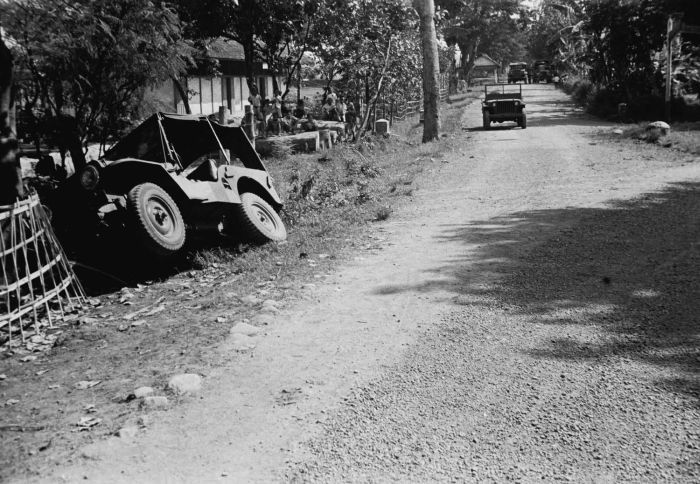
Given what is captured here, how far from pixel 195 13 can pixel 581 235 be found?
1398cm

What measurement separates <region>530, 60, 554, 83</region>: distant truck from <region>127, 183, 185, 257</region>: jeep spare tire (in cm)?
6647

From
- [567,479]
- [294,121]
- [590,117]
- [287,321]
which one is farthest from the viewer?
[590,117]

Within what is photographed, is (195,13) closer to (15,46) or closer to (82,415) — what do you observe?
(15,46)

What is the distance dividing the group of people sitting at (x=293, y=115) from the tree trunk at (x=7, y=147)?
14272 mm

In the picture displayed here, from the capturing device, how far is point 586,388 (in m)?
4.89

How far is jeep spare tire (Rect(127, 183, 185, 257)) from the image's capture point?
24.7ft

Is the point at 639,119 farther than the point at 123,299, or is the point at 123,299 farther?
the point at 639,119

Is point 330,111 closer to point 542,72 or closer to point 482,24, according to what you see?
point 482,24

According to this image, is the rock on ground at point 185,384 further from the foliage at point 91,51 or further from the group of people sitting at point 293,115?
the group of people sitting at point 293,115

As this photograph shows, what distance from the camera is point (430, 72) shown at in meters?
22.0

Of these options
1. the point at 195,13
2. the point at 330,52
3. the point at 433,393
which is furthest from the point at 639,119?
the point at 433,393

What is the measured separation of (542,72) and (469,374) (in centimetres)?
7154

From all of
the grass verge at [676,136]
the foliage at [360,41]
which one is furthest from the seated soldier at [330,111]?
the grass verge at [676,136]

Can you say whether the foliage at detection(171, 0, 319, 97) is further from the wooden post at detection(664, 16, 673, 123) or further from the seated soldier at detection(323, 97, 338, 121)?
the wooden post at detection(664, 16, 673, 123)
